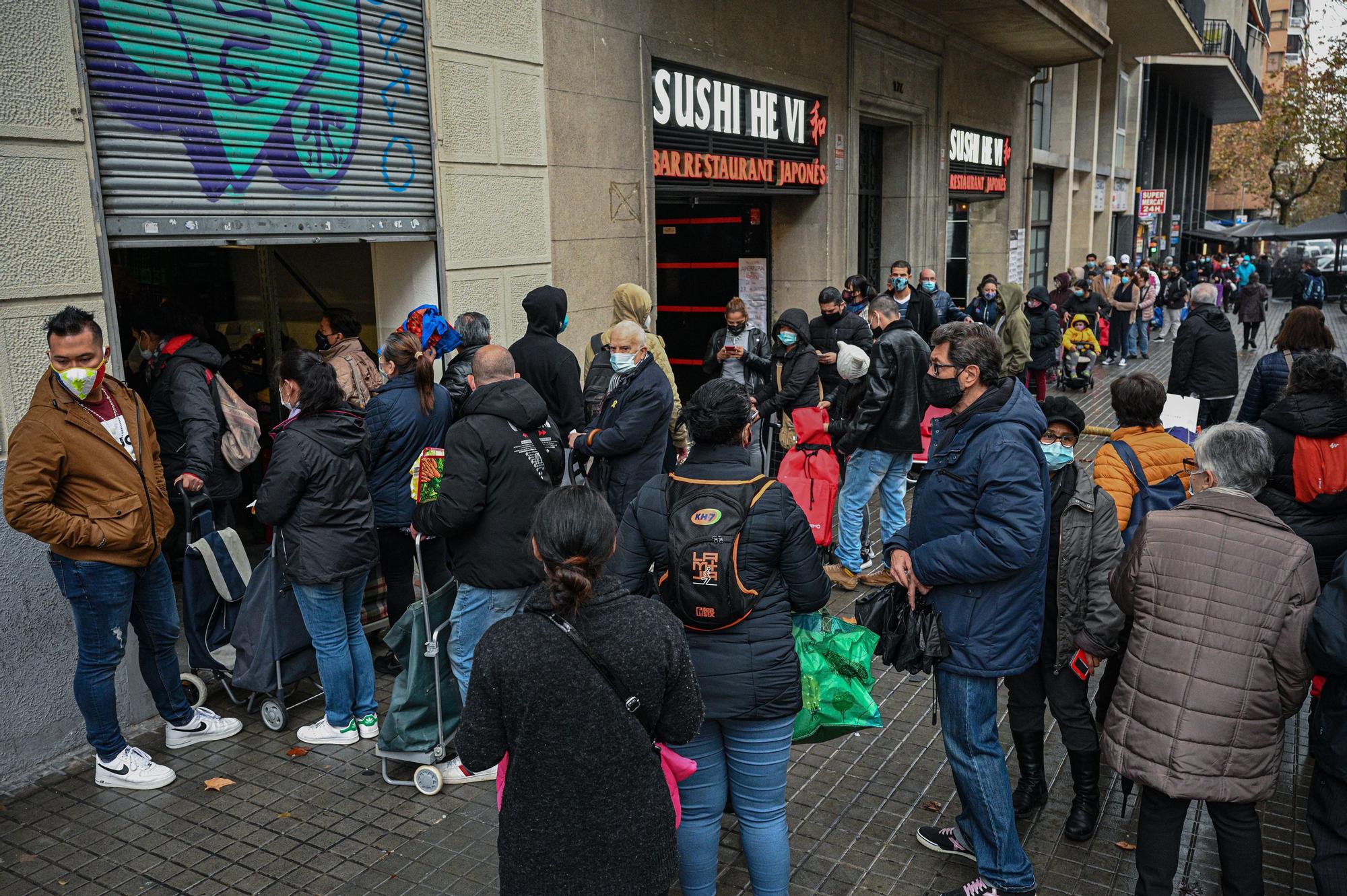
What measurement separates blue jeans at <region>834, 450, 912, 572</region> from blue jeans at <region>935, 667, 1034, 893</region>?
3.58m

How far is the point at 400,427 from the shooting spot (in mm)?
5516

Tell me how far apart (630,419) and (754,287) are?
7.79m

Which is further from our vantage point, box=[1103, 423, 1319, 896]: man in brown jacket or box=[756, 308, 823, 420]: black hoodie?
box=[756, 308, 823, 420]: black hoodie

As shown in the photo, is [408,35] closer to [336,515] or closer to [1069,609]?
[336,515]

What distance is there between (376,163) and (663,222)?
669 centimetres

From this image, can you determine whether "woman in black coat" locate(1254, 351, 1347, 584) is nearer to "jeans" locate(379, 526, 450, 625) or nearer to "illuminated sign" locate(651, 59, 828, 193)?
"jeans" locate(379, 526, 450, 625)

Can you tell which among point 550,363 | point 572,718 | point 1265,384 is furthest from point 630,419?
point 1265,384

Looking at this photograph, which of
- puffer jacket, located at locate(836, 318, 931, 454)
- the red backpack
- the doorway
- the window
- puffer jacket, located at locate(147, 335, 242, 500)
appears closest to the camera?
puffer jacket, located at locate(147, 335, 242, 500)

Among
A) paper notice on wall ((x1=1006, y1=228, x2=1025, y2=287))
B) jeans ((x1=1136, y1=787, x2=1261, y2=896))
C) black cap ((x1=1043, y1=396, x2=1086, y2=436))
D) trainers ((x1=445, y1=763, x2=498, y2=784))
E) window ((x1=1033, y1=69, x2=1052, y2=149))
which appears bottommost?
trainers ((x1=445, y1=763, x2=498, y2=784))

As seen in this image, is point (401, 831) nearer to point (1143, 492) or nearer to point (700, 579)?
point (700, 579)

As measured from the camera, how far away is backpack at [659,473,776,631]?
3186mm

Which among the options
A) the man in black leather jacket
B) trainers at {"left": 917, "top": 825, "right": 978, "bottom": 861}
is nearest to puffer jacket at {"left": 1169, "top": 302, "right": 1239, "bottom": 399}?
the man in black leather jacket

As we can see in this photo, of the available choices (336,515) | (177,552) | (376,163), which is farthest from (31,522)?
(376,163)

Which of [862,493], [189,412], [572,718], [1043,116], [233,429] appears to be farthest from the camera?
[1043,116]
